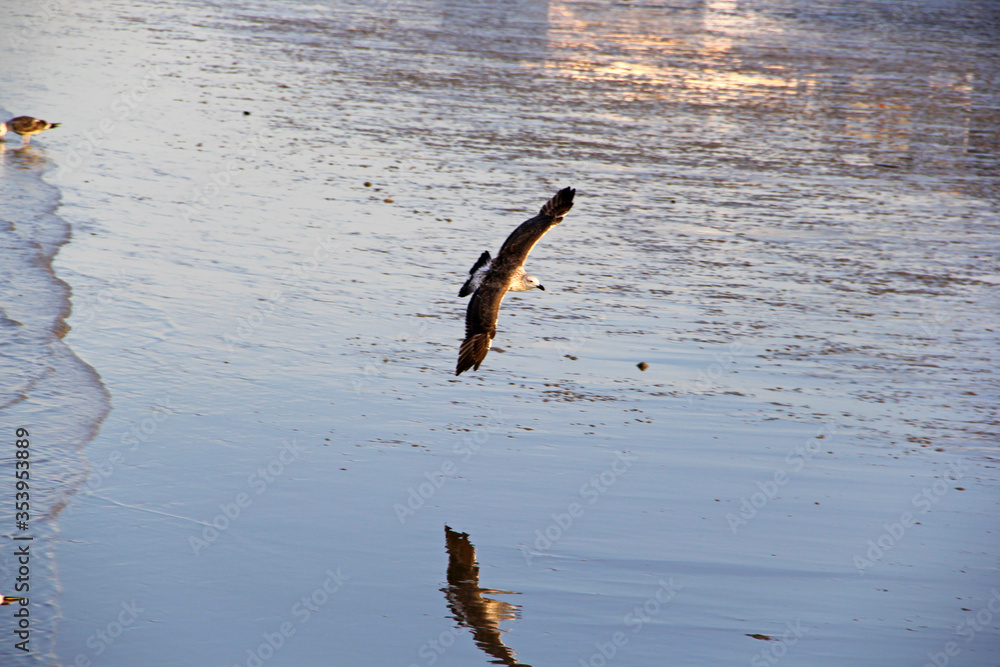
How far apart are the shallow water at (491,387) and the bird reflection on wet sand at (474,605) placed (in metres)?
0.02

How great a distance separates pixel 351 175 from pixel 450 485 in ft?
20.7

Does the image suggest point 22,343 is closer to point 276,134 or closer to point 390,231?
point 390,231

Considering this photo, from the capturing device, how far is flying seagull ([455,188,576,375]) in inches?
256

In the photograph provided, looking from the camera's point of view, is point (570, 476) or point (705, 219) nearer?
point (570, 476)

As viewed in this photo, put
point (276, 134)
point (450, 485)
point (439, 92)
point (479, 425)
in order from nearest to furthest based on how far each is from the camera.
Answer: point (450, 485) → point (479, 425) → point (276, 134) → point (439, 92)

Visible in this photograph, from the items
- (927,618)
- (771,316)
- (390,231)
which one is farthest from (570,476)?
(390,231)

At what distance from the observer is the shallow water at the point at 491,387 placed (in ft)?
→ 15.7

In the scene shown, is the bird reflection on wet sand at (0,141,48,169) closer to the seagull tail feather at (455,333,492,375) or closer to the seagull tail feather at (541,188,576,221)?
the seagull tail feather at (541,188,576,221)

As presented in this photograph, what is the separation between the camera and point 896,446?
21.8ft

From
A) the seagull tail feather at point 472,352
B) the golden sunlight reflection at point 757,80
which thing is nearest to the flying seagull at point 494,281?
the seagull tail feather at point 472,352

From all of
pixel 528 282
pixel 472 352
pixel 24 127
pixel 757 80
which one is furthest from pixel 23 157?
pixel 757 80

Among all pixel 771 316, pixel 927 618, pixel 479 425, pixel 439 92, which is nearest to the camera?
pixel 927 618

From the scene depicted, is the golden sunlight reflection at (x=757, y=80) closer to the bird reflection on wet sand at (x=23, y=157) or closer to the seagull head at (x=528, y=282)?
the bird reflection on wet sand at (x=23, y=157)

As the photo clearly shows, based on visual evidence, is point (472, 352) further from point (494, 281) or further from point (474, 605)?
point (474, 605)
